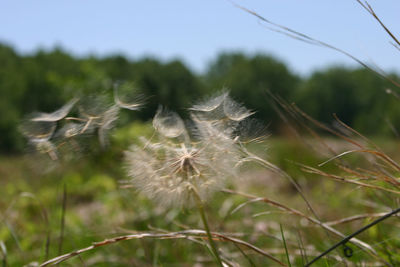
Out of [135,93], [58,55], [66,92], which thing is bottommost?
[58,55]

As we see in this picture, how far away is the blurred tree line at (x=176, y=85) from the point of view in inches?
803

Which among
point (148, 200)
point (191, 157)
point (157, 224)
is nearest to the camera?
point (191, 157)

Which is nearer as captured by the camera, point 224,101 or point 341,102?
point 224,101

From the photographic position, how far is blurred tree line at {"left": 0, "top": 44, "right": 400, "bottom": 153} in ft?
66.9

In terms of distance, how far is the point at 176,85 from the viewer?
34.4 metres

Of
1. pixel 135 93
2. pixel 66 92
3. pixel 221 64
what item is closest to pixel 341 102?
pixel 221 64

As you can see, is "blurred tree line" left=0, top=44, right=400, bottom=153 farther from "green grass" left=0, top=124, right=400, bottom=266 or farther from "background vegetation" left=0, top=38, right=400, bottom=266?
"green grass" left=0, top=124, right=400, bottom=266

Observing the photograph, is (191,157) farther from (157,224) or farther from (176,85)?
(176,85)

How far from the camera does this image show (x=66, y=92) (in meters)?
5.40

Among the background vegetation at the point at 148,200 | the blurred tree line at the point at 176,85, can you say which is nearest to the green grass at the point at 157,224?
the background vegetation at the point at 148,200

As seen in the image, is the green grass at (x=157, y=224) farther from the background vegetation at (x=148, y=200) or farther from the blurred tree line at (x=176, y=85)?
the blurred tree line at (x=176, y=85)

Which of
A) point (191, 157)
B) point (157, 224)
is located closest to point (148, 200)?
point (157, 224)

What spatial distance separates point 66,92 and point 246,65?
5005 cm

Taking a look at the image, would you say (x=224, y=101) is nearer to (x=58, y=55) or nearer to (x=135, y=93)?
(x=135, y=93)
